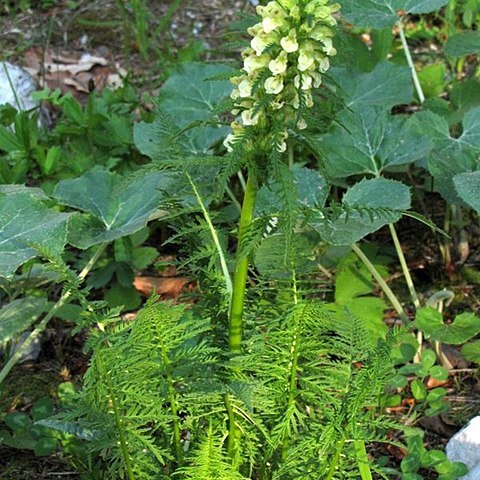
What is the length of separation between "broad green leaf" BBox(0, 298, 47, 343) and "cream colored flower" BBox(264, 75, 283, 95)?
871 mm

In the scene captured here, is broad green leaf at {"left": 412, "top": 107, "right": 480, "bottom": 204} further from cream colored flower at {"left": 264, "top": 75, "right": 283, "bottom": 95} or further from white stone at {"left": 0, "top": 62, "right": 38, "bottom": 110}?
white stone at {"left": 0, "top": 62, "right": 38, "bottom": 110}

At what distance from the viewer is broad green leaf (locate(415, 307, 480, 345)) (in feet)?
6.77

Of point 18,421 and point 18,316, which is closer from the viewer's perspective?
point 18,316

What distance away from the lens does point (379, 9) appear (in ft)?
8.78

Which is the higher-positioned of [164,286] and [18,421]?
[18,421]

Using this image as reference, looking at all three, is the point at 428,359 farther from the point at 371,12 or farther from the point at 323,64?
the point at 371,12

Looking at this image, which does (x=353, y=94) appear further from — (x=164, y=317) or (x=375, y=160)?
(x=164, y=317)

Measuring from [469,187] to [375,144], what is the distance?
0.42 m

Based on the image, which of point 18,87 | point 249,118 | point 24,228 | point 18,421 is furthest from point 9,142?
point 249,118

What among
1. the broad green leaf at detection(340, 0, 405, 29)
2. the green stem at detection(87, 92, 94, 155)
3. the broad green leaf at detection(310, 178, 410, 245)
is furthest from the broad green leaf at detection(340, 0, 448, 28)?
the green stem at detection(87, 92, 94, 155)

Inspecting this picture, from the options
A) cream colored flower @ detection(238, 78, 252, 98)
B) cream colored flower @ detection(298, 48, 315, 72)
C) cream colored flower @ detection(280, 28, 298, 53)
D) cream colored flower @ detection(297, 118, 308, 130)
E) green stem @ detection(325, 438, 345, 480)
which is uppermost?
cream colored flower @ detection(280, 28, 298, 53)

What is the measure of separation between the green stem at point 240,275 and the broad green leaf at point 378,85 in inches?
50.9

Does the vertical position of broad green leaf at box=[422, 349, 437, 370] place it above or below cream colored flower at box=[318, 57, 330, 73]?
below

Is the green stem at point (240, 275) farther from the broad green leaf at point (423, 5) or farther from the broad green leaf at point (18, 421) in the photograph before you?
the broad green leaf at point (423, 5)
